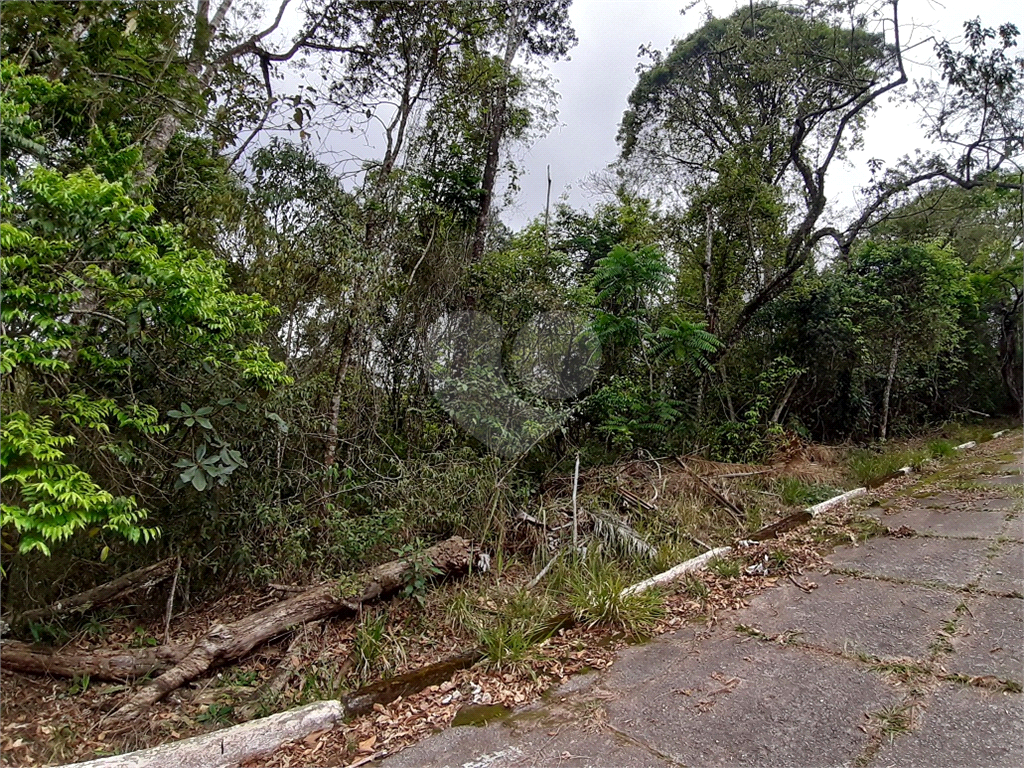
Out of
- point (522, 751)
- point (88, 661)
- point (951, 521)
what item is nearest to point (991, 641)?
point (522, 751)

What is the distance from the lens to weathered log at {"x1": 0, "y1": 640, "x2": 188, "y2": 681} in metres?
2.40

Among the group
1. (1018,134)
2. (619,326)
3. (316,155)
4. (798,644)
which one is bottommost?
(798,644)

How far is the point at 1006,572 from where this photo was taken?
9.33ft

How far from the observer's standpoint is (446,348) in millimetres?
4613

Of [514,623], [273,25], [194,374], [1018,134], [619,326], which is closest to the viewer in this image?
[514,623]

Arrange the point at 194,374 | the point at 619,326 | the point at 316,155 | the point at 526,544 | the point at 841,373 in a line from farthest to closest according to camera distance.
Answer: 1. the point at 841,373
2. the point at 619,326
3. the point at 316,155
4. the point at 526,544
5. the point at 194,374

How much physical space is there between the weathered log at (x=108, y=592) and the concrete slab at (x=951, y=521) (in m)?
5.14

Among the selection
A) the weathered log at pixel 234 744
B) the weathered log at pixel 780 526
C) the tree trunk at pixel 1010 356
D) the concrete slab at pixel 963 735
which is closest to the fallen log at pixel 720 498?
the weathered log at pixel 780 526

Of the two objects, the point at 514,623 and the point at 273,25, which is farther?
the point at 273,25

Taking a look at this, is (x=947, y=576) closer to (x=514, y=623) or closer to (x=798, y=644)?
(x=798, y=644)

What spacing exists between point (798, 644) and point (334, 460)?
311 cm

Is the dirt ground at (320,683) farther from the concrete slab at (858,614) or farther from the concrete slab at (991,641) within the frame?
the concrete slab at (991,641)

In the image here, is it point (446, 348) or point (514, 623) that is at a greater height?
point (446, 348)

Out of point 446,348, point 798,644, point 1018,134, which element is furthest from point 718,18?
point 798,644
